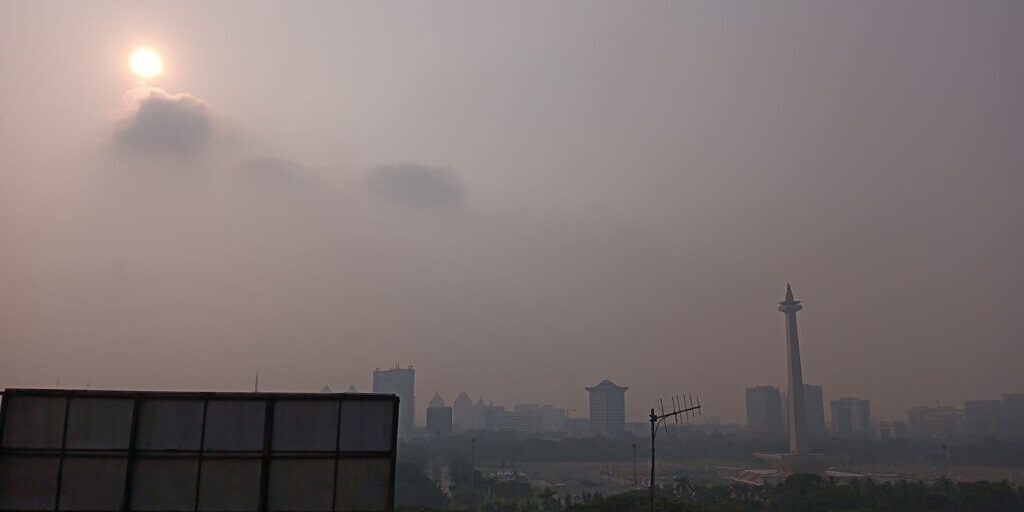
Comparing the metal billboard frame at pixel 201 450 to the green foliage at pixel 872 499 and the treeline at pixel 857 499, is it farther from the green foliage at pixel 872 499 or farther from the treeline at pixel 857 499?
the treeline at pixel 857 499

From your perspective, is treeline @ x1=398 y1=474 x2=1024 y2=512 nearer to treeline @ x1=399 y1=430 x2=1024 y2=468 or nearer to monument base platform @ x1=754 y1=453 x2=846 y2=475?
monument base platform @ x1=754 y1=453 x2=846 y2=475

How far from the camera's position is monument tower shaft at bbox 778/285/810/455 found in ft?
427

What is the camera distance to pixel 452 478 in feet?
344

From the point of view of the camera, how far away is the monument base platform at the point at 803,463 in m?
130

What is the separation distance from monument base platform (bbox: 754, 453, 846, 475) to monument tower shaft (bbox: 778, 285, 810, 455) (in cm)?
191

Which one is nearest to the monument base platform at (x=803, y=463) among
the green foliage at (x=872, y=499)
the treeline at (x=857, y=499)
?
the treeline at (x=857, y=499)

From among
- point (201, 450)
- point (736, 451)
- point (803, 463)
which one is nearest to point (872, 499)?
point (803, 463)

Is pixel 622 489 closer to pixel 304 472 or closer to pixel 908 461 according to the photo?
pixel 908 461

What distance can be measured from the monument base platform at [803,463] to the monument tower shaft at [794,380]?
1.91 m

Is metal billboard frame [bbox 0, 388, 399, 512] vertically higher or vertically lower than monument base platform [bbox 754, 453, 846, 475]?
higher

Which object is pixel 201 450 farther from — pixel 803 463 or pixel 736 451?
pixel 736 451

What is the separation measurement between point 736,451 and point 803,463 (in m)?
47.1

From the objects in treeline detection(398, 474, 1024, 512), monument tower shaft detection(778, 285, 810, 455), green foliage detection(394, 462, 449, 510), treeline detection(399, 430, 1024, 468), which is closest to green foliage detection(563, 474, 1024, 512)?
treeline detection(398, 474, 1024, 512)

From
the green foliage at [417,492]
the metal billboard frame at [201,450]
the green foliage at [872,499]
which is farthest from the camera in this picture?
the green foliage at [417,492]
